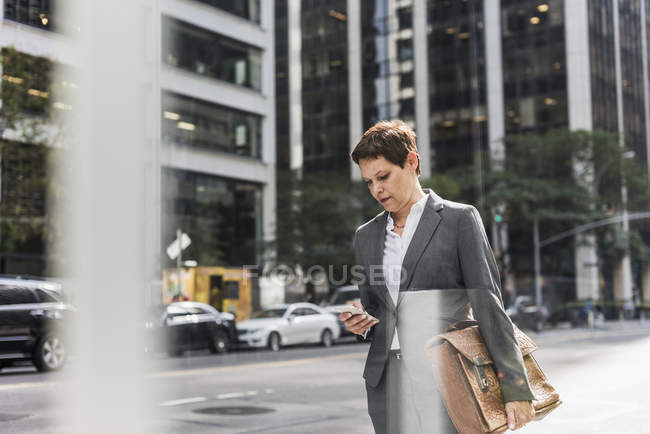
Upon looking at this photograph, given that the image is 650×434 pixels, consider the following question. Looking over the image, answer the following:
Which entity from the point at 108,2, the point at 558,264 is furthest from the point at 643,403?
the point at 558,264

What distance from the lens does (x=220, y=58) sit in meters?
16.2

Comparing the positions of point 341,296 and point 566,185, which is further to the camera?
point 566,185

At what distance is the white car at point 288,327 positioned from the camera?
16.5m

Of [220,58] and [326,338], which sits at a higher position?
[220,58]

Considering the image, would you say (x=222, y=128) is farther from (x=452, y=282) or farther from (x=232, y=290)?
(x=452, y=282)

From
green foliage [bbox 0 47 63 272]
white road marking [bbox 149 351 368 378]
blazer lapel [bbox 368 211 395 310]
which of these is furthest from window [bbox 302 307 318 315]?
blazer lapel [bbox 368 211 395 310]

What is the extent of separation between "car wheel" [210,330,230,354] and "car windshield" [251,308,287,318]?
2.65 feet

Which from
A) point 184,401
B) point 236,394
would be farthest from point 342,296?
point 184,401

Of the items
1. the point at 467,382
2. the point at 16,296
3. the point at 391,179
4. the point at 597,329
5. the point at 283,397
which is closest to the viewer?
the point at 467,382

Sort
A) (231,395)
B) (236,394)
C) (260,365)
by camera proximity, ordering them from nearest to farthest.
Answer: (231,395)
(236,394)
(260,365)

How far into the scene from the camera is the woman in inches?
99.9

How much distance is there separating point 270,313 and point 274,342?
207cm

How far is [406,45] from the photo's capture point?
15859mm

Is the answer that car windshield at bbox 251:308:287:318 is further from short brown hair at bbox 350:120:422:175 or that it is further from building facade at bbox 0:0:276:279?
short brown hair at bbox 350:120:422:175
